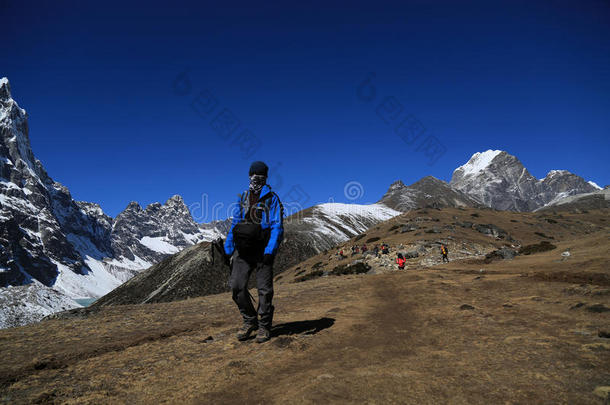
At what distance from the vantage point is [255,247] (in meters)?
6.68

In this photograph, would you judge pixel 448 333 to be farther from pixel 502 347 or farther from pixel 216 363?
pixel 216 363

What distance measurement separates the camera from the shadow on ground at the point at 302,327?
676cm

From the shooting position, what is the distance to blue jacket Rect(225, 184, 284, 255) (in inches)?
259

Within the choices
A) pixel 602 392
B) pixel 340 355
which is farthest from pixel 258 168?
pixel 602 392

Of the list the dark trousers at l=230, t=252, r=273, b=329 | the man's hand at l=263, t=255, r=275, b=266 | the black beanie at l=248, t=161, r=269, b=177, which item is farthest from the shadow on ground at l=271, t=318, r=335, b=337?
the black beanie at l=248, t=161, r=269, b=177

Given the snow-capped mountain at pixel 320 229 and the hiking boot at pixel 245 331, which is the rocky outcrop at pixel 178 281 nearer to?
the snow-capped mountain at pixel 320 229

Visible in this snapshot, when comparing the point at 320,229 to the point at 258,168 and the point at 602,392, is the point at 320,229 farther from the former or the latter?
the point at 602,392

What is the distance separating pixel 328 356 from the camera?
5145 millimetres

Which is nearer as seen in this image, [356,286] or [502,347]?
[502,347]

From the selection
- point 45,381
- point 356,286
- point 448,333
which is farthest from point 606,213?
point 45,381

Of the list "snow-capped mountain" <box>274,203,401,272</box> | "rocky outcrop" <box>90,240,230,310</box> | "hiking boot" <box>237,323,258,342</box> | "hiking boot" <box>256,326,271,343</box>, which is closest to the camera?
"hiking boot" <box>256,326,271,343</box>

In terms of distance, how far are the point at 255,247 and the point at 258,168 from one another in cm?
180

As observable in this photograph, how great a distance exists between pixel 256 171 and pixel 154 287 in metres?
53.2

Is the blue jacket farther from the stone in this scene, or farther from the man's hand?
the stone
